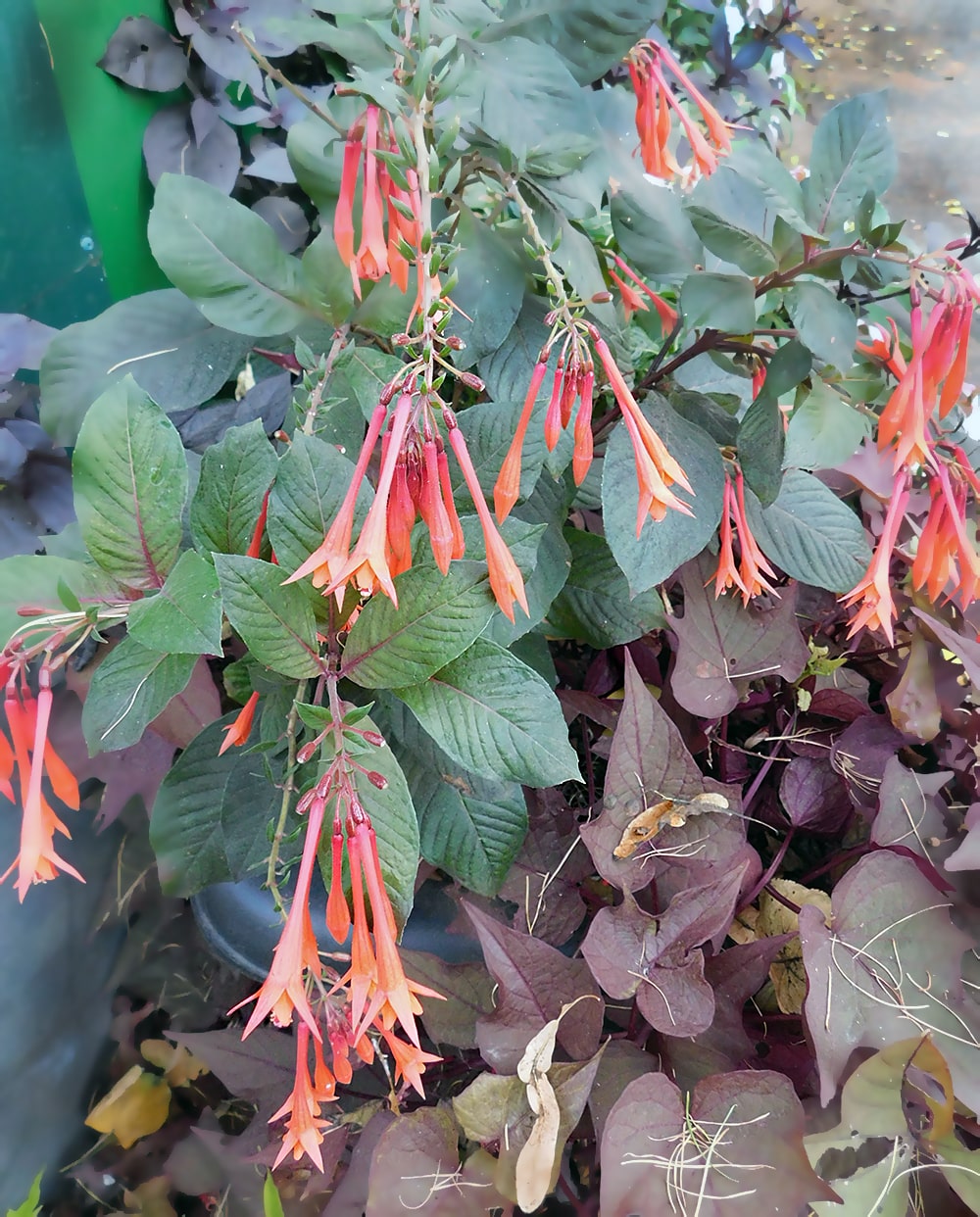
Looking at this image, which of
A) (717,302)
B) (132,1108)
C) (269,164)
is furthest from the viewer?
(269,164)

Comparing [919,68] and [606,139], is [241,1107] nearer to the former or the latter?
[606,139]

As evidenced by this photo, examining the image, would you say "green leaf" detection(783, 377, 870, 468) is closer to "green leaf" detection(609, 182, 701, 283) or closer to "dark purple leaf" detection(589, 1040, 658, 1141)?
"green leaf" detection(609, 182, 701, 283)

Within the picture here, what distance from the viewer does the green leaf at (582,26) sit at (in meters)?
0.47

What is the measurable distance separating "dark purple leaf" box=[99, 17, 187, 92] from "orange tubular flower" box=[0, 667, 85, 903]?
615mm

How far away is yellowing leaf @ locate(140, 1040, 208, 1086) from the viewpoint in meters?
0.68

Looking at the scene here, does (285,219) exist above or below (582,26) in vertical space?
below

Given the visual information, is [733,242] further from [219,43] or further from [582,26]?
[219,43]

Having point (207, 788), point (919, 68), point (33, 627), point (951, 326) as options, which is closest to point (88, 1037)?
point (207, 788)

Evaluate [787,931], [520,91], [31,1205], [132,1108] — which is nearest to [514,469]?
[520,91]

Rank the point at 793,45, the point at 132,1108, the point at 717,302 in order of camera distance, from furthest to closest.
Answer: the point at 793,45, the point at 132,1108, the point at 717,302

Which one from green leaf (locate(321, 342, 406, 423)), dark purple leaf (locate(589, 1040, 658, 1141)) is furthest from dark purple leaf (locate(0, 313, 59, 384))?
dark purple leaf (locate(589, 1040, 658, 1141))

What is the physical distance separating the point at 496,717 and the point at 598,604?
16 centimetres

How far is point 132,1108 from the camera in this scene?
665 mm

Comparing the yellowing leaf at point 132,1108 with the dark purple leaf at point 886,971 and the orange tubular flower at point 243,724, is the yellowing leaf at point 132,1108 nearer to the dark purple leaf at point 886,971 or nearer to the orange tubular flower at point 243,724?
the orange tubular flower at point 243,724
